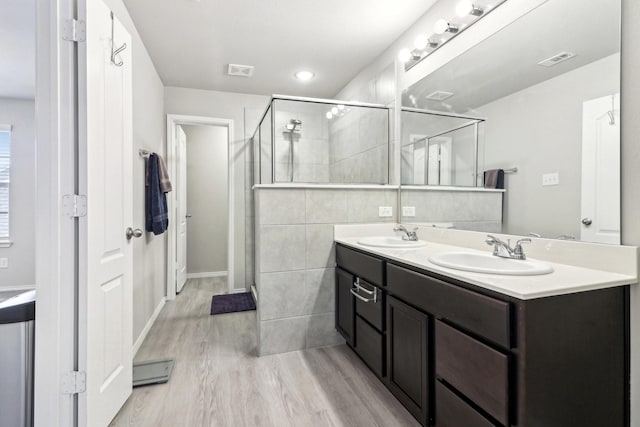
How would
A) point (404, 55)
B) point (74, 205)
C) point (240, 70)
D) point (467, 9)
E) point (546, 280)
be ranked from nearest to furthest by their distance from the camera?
1. point (546, 280)
2. point (74, 205)
3. point (467, 9)
4. point (404, 55)
5. point (240, 70)

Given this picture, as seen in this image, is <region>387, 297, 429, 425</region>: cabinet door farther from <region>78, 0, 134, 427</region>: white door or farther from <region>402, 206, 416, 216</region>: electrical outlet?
<region>78, 0, 134, 427</region>: white door

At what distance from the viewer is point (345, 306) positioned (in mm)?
2240

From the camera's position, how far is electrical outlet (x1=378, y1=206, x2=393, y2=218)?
256 cm

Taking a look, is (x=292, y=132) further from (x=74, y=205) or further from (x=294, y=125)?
(x=74, y=205)

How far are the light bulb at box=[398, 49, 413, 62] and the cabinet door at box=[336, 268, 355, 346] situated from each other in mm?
1724

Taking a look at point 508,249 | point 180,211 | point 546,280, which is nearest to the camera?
point 546,280

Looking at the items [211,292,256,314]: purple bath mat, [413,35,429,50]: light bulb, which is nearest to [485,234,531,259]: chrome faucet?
[413,35,429,50]: light bulb

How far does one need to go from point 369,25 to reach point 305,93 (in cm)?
160

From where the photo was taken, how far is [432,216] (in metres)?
2.23

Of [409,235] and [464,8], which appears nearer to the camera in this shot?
[464,8]

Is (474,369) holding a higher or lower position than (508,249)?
lower

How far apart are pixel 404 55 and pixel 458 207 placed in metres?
1.32

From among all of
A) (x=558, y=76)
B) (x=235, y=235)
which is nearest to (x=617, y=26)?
(x=558, y=76)

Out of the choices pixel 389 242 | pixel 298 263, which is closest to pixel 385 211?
pixel 389 242
